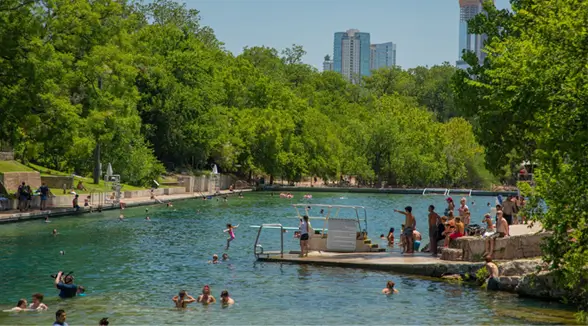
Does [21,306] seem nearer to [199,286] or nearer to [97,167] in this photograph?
[199,286]

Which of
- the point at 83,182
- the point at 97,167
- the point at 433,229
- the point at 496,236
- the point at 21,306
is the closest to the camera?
the point at 21,306

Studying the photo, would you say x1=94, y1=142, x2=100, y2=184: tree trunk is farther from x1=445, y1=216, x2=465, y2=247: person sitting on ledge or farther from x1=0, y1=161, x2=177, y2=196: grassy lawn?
x1=445, y1=216, x2=465, y2=247: person sitting on ledge

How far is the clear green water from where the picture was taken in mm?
25391

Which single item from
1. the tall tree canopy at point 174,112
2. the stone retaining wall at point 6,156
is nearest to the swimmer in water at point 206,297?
the tall tree canopy at point 174,112

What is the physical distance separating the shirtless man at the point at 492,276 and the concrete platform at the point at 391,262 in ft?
3.75

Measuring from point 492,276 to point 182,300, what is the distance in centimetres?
1033

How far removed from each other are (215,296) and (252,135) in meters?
77.8

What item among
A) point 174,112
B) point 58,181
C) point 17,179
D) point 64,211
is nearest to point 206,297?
point 64,211

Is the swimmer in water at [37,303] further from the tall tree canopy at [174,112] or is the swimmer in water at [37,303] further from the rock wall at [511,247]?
the tall tree canopy at [174,112]

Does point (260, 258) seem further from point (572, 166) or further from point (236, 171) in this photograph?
point (236, 171)

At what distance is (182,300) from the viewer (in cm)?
2677

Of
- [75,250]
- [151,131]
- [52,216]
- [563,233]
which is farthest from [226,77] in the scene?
[563,233]

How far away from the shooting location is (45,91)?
52.7m

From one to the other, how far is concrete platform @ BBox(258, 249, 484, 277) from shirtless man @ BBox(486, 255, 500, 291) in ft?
3.75
